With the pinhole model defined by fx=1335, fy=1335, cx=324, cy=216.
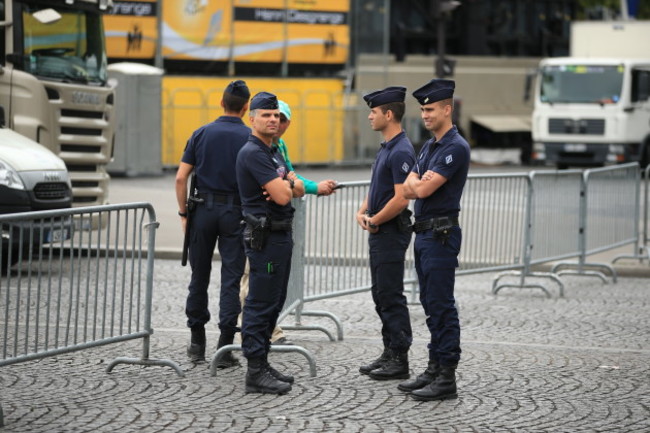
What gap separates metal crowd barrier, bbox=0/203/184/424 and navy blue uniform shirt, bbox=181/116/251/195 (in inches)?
19.0

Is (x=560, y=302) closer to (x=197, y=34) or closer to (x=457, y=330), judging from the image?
(x=457, y=330)

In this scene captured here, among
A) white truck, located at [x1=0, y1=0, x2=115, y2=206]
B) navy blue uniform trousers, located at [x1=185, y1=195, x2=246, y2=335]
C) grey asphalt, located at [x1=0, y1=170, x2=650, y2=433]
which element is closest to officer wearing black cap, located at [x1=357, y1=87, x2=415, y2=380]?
grey asphalt, located at [x1=0, y1=170, x2=650, y2=433]

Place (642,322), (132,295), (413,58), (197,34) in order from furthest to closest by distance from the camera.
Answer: (413,58), (197,34), (642,322), (132,295)

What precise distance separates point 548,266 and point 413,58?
22.0 meters

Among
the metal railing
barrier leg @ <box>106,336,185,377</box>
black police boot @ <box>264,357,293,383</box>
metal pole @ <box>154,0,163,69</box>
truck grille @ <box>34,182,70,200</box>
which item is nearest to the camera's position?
black police boot @ <box>264,357,293,383</box>

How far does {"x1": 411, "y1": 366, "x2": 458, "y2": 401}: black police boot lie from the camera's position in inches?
291

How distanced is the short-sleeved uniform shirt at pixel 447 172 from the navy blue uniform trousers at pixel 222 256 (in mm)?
1322

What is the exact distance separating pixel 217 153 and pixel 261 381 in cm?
163

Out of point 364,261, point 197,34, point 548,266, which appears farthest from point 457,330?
point 197,34

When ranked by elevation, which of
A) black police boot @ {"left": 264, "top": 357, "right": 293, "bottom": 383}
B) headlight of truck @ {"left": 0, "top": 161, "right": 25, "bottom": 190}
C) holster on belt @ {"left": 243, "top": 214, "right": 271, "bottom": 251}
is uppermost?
holster on belt @ {"left": 243, "top": 214, "right": 271, "bottom": 251}

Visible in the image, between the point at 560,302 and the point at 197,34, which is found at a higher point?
the point at 197,34

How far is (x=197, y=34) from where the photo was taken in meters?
29.3

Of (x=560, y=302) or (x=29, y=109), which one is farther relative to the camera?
(x=29, y=109)

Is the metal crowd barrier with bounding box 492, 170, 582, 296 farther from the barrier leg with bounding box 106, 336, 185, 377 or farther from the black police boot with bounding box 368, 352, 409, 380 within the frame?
the barrier leg with bounding box 106, 336, 185, 377
